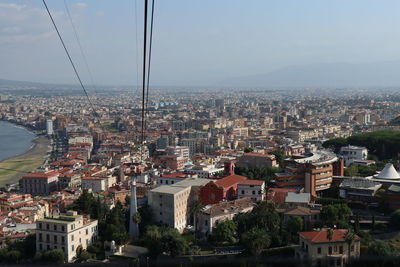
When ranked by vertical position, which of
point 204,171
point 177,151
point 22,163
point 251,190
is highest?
point 251,190

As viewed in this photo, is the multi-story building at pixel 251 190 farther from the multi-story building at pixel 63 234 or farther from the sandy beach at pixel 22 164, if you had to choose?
the sandy beach at pixel 22 164

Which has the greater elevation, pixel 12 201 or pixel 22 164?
pixel 12 201

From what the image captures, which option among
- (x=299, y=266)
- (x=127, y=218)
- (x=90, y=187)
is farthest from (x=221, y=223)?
(x=90, y=187)

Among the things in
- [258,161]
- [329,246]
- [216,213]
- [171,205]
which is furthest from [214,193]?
[258,161]

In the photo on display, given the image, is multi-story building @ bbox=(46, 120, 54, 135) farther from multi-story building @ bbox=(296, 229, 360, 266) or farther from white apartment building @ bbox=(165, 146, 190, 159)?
multi-story building @ bbox=(296, 229, 360, 266)

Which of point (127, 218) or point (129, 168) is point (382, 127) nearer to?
point (129, 168)

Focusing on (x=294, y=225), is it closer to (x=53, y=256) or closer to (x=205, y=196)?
(x=205, y=196)

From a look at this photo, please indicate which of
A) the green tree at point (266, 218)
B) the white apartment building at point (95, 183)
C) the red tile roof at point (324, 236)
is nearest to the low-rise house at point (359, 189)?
the green tree at point (266, 218)

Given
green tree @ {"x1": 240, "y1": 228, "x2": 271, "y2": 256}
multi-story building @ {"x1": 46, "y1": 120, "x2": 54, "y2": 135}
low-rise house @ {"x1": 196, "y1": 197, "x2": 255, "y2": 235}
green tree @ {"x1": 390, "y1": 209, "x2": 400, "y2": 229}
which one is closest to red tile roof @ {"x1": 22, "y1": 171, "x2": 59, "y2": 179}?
low-rise house @ {"x1": 196, "y1": 197, "x2": 255, "y2": 235}
